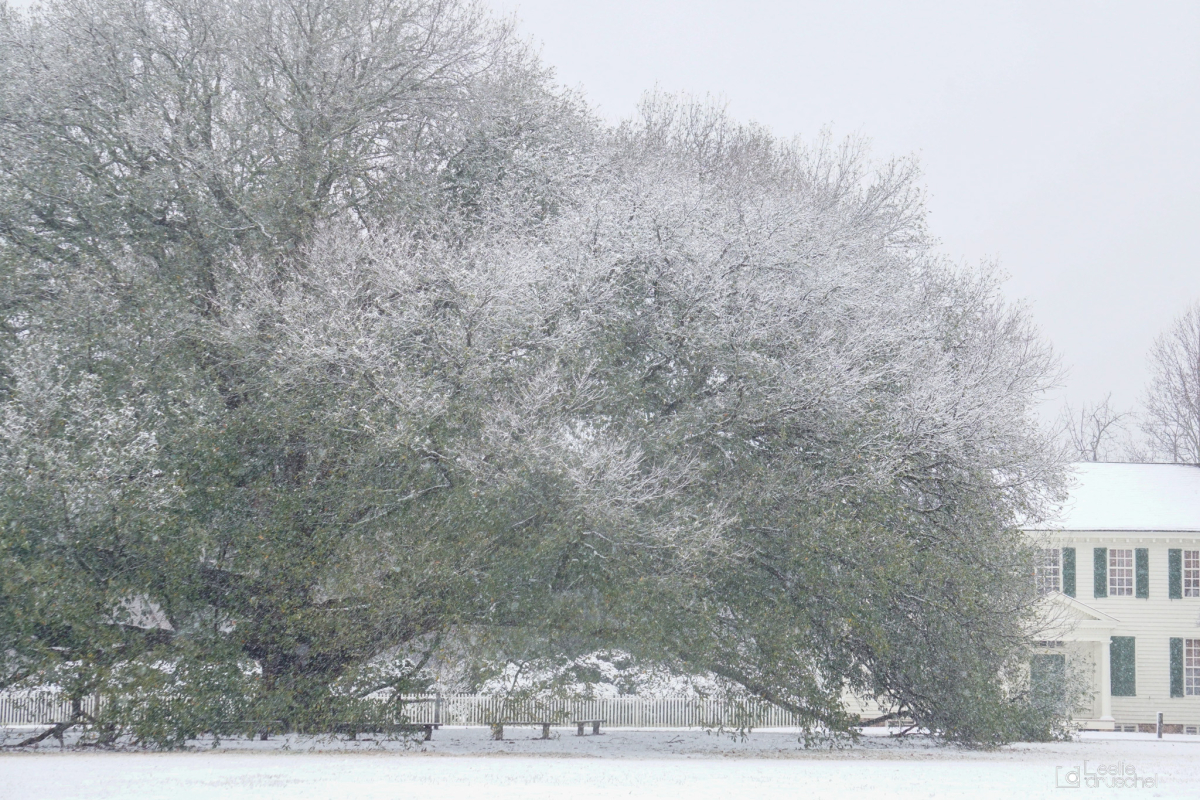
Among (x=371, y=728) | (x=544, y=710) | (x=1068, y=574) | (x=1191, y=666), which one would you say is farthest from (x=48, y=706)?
(x=1191, y=666)

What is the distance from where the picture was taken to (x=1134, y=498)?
1248 inches

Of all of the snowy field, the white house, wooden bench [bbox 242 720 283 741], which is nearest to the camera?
the snowy field

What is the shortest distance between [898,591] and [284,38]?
11.6 m

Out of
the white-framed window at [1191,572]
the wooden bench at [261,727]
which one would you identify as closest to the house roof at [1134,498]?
the white-framed window at [1191,572]

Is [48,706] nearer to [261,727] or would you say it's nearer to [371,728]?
[261,727]

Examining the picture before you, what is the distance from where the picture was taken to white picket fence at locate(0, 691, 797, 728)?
15.0 meters

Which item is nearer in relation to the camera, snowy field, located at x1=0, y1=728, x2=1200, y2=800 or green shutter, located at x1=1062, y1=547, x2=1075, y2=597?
snowy field, located at x1=0, y1=728, x2=1200, y2=800

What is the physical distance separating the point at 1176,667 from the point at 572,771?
23420 mm

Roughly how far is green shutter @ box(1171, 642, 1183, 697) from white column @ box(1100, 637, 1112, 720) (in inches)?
72.0

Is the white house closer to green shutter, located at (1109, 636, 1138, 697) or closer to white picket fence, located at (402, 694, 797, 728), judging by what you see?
green shutter, located at (1109, 636, 1138, 697)

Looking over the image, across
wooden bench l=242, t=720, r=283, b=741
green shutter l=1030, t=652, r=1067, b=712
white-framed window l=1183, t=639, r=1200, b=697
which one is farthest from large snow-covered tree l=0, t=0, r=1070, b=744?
white-framed window l=1183, t=639, r=1200, b=697

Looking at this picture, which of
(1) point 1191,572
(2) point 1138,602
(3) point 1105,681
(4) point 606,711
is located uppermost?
(1) point 1191,572

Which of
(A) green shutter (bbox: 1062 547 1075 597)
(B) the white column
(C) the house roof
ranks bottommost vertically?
(B) the white column

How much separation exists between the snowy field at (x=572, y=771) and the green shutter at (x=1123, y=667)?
13.1 metres
